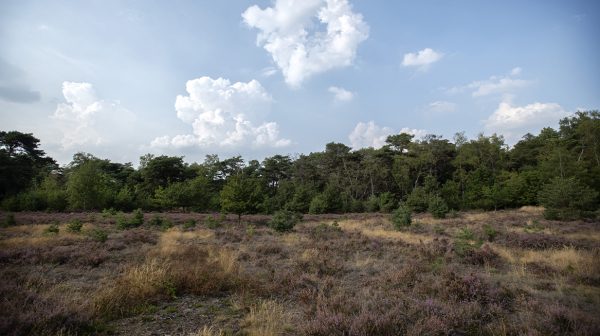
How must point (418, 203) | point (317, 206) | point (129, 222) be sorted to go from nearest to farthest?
1. point (129, 222)
2. point (418, 203)
3. point (317, 206)

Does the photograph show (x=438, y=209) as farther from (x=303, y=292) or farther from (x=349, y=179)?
(x=349, y=179)

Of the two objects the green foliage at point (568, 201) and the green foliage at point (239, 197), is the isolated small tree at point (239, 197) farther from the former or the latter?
the green foliage at point (568, 201)

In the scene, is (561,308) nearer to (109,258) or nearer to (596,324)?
(596,324)

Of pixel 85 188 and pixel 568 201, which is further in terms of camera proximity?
pixel 85 188

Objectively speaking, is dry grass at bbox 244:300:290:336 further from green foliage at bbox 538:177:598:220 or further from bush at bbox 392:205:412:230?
green foliage at bbox 538:177:598:220

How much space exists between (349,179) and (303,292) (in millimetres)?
56801

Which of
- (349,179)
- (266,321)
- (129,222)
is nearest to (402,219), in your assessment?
(266,321)

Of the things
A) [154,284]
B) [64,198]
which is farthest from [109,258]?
[64,198]

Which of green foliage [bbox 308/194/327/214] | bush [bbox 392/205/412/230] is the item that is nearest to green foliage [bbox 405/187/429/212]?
green foliage [bbox 308/194/327/214]

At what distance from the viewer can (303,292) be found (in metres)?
6.89

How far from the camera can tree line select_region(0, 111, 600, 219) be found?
101 feet

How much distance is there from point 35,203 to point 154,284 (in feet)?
122

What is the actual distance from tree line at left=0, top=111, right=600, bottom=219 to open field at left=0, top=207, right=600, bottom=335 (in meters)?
17.0

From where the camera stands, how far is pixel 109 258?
1079cm
